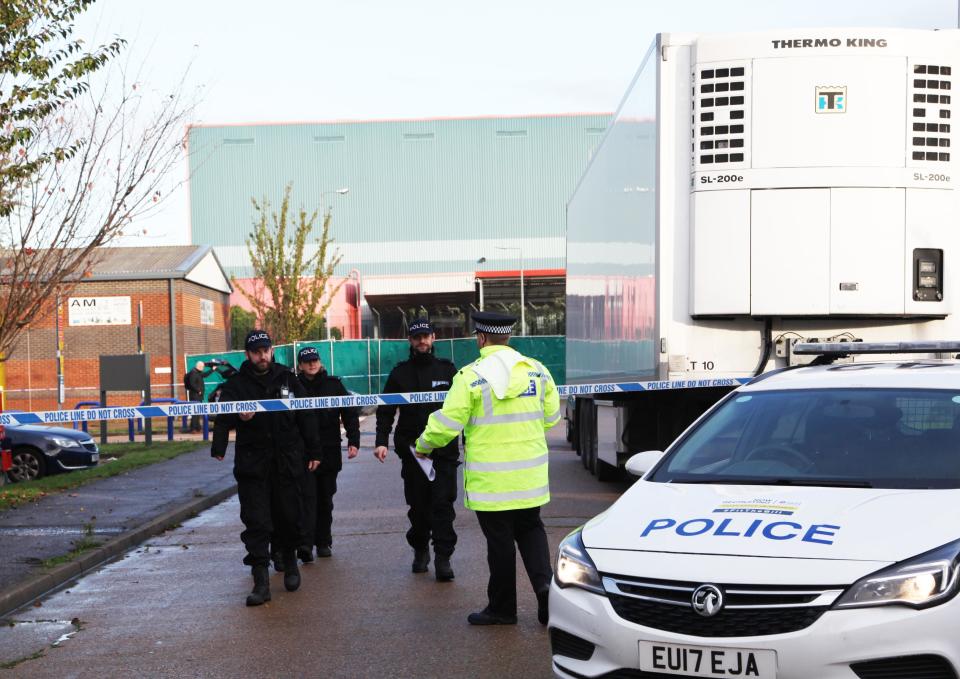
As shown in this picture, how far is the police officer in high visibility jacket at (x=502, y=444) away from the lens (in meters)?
6.73

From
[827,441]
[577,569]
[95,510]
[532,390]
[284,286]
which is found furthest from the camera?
[284,286]

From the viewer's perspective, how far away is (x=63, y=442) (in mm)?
17891

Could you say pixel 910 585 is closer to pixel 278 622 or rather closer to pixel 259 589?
pixel 278 622

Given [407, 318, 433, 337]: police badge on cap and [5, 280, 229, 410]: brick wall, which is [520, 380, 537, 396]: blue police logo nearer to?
[407, 318, 433, 337]: police badge on cap

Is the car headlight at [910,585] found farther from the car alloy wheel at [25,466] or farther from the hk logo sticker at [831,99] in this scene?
the car alloy wheel at [25,466]

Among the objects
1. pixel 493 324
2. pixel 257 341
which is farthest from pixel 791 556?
pixel 257 341

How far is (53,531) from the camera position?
37.7 ft

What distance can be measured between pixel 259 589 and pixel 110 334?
38.0m

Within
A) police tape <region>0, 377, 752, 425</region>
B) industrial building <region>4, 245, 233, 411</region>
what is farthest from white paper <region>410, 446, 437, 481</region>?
industrial building <region>4, 245, 233, 411</region>

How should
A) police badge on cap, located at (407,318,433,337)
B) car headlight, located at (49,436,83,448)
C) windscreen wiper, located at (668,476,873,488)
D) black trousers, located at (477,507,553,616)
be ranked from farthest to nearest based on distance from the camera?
car headlight, located at (49,436,83,448) → police badge on cap, located at (407,318,433,337) → black trousers, located at (477,507,553,616) → windscreen wiper, located at (668,476,873,488)

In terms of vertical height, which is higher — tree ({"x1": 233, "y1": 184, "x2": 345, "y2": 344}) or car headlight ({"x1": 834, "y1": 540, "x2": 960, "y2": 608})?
tree ({"x1": 233, "y1": 184, "x2": 345, "y2": 344})

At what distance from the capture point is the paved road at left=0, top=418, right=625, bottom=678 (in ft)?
21.0

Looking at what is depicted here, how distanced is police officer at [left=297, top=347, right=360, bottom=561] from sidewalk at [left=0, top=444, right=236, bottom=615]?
→ 193cm

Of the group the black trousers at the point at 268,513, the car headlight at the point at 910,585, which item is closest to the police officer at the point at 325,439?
the black trousers at the point at 268,513
